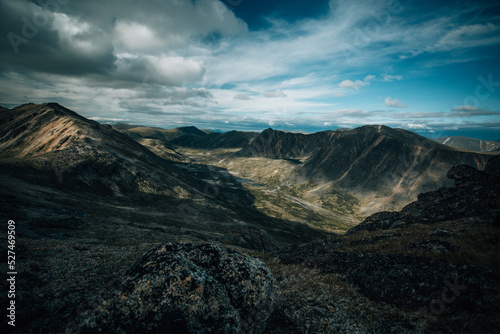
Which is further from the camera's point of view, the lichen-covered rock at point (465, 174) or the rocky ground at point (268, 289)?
the lichen-covered rock at point (465, 174)

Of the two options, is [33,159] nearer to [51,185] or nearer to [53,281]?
[51,185]

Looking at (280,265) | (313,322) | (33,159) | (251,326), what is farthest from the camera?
(33,159)

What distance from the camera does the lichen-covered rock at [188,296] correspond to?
9617mm

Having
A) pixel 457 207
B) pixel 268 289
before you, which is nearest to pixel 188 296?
pixel 268 289

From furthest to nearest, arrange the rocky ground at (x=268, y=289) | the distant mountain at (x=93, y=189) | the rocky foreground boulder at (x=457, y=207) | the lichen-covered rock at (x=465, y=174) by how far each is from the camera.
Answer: the distant mountain at (x=93, y=189) < the lichen-covered rock at (x=465, y=174) < the rocky foreground boulder at (x=457, y=207) < the rocky ground at (x=268, y=289)

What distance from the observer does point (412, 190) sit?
7303 inches

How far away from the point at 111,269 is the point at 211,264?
40.4 feet

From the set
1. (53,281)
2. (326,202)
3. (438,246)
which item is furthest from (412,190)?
(53,281)

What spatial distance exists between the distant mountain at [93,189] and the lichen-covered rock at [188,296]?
29.8m

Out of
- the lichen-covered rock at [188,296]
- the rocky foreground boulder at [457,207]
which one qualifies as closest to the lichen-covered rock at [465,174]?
the rocky foreground boulder at [457,207]

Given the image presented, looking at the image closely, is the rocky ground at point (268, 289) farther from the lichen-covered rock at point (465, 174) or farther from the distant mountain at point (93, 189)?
the lichen-covered rock at point (465, 174)

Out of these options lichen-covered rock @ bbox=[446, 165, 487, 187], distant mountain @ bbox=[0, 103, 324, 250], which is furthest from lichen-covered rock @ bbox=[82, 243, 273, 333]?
lichen-covered rock @ bbox=[446, 165, 487, 187]

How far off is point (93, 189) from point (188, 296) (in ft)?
293

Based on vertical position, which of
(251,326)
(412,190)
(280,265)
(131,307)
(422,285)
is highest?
(131,307)
